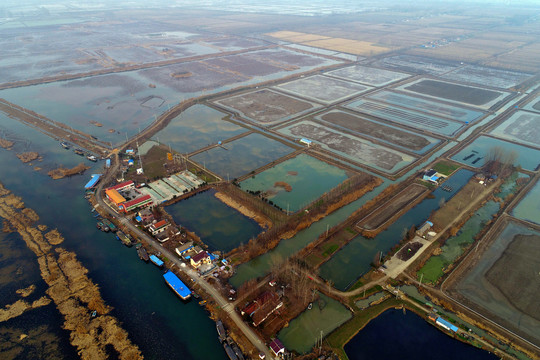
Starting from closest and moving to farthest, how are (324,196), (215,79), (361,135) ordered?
(324,196) < (361,135) < (215,79)

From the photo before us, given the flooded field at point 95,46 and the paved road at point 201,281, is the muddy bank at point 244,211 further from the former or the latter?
the flooded field at point 95,46

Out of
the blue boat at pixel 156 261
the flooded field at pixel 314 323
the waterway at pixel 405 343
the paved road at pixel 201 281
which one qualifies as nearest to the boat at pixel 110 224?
the paved road at pixel 201 281

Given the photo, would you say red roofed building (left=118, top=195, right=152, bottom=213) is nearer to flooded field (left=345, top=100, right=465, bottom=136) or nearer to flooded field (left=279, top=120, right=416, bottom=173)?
flooded field (left=279, top=120, right=416, bottom=173)

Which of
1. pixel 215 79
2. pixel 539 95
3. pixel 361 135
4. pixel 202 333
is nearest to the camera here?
pixel 202 333

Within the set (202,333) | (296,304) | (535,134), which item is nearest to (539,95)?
(535,134)

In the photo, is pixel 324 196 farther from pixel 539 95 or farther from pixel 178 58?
pixel 178 58

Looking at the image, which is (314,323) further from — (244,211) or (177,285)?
A: (244,211)

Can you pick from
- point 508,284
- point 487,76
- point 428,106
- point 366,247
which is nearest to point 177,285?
point 366,247
